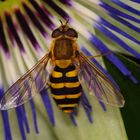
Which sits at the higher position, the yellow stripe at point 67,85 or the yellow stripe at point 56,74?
the yellow stripe at point 56,74

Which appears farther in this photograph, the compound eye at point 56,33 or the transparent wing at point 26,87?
the compound eye at point 56,33

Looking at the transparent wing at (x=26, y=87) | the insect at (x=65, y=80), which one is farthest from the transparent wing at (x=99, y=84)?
the transparent wing at (x=26, y=87)

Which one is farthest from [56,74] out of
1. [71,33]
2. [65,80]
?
[71,33]

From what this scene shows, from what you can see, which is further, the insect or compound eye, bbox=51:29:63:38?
compound eye, bbox=51:29:63:38

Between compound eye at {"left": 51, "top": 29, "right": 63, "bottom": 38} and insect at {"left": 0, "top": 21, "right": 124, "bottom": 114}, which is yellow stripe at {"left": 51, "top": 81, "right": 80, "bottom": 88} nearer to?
insect at {"left": 0, "top": 21, "right": 124, "bottom": 114}

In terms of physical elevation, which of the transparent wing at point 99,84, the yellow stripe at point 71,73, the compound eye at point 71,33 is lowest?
the transparent wing at point 99,84

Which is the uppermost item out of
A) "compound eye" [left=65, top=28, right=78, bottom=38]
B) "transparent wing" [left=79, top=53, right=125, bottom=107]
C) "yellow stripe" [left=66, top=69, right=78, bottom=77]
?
"compound eye" [left=65, top=28, right=78, bottom=38]

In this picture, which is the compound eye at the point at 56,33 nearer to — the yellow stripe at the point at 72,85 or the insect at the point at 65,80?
the insect at the point at 65,80

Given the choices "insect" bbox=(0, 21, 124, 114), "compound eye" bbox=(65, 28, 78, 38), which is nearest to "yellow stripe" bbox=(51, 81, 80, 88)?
"insect" bbox=(0, 21, 124, 114)
